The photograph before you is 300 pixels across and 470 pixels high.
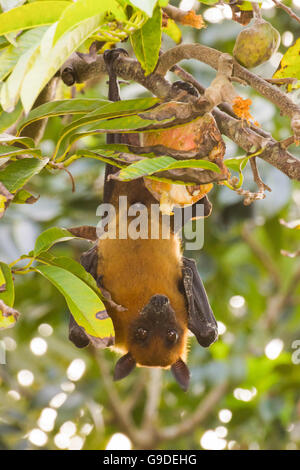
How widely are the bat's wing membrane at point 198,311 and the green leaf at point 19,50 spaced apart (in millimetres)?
1240

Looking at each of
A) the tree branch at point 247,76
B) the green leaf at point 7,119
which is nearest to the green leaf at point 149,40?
the tree branch at point 247,76

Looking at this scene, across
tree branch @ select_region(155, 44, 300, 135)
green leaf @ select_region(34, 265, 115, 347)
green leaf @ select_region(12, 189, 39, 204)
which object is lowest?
green leaf @ select_region(34, 265, 115, 347)

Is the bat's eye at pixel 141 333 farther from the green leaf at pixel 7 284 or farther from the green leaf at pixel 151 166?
the green leaf at pixel 151 166

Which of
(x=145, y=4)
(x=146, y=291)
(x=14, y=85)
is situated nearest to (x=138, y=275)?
(x=146, y=291)

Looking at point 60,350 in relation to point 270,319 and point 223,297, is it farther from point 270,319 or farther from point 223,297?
point 270,319

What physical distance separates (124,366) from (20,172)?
1.15 meters

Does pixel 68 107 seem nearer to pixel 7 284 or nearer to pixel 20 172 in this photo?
pixel 20 172

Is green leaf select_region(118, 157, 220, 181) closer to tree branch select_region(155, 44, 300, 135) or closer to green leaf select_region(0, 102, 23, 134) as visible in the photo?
tree branch select_region(155, 44, 300, 135)

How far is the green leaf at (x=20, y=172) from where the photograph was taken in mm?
1496

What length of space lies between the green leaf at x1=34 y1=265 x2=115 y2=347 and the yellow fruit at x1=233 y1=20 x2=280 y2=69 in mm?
697

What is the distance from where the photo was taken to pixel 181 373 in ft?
8.02

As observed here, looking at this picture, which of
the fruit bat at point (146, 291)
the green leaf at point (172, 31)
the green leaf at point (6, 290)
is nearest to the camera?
the green leaf at point (6, 290)

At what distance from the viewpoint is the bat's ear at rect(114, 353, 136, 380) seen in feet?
7.84

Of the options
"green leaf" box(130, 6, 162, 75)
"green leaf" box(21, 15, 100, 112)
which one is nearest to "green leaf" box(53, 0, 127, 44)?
"green leaf" box(21, 15, 100, 112)
